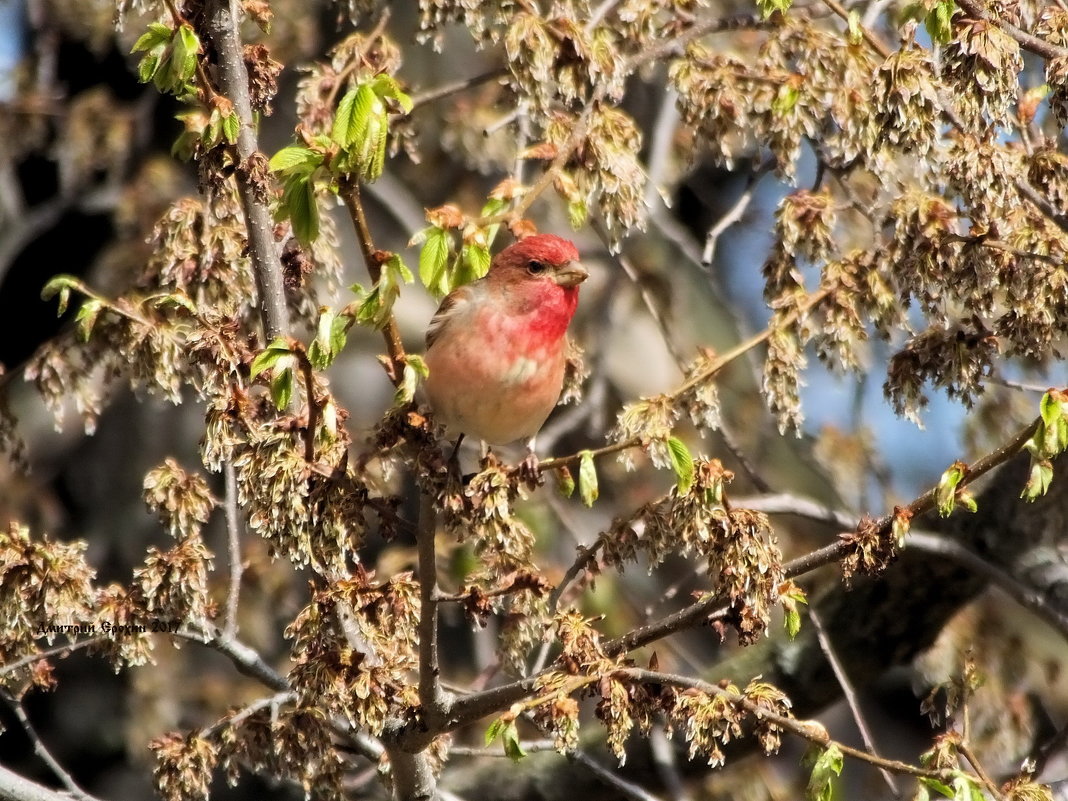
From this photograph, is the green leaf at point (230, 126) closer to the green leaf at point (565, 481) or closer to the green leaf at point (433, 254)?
the green leaf at point (433, 254)

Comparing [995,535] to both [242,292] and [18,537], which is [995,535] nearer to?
[242,292]

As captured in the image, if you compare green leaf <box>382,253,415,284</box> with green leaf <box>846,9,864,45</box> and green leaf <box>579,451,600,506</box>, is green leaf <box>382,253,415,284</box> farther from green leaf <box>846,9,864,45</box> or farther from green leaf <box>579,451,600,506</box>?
green leaf <box>846,9,864,45</box>

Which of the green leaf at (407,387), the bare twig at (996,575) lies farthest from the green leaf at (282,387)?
the bare twig at (996,575)

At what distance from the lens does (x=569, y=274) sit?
4.88 m

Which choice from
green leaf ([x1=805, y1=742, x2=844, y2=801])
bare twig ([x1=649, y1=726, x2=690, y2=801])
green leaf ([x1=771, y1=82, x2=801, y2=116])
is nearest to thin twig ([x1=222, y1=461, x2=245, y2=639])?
green leaf ([x1=805, y1=742, x2=844, y2=801])

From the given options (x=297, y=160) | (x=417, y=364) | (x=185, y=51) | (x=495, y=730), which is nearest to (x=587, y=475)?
(x=417, y=364)

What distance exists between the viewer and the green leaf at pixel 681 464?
11.2ft

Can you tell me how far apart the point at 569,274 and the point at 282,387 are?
1.85 m

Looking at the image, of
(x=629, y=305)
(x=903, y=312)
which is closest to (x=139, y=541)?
(x=629, y=305)

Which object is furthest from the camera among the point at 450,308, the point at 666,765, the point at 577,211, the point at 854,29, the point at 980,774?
the point at 666,765

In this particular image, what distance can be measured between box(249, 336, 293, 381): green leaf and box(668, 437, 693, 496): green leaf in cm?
96

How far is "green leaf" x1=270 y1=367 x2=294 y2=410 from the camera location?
3195mm

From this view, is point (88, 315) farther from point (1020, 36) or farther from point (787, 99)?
point (1020, 36)

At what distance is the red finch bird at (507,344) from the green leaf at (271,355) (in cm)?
128
